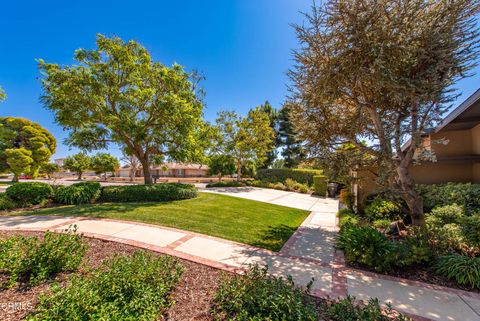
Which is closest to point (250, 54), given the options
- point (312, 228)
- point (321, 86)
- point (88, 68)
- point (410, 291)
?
point (321, 86)

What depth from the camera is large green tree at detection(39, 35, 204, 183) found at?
372 inches

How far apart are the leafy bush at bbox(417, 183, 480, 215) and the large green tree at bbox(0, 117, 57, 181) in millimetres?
30343

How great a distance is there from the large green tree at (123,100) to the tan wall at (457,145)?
1177cm

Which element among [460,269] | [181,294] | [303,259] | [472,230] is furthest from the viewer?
[303,259]

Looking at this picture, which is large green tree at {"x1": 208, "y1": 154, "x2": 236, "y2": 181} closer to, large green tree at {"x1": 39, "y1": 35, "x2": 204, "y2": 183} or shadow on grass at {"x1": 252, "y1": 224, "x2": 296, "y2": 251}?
large green tree at {"x1": 39, "y1": 35, "x2": 204, "y2": 183}

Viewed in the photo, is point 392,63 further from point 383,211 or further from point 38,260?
point 38,260

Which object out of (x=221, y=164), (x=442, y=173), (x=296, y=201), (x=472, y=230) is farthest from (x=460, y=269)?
(x=221, y=164)

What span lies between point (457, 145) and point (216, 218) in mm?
11211

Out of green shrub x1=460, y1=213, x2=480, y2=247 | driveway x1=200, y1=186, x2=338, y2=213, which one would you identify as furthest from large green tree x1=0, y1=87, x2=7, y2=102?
green shrub x1=460, y1=213, x2=480, y2=247

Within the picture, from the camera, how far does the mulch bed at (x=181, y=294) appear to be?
252cm

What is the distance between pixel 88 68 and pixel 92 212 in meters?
6.94

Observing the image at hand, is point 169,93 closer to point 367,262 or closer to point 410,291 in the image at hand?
point 367,262

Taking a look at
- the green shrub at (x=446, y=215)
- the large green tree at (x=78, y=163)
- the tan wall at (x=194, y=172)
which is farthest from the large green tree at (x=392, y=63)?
the tan wall at (x=194, y=172)

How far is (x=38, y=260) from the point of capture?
3.16m
